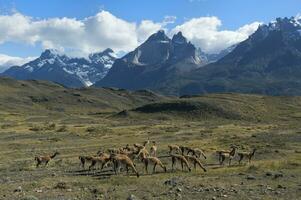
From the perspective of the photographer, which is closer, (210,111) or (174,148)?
(174,148)

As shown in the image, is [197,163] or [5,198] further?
[197,163]

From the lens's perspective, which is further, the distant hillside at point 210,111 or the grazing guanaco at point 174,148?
the distant hillside at point 210,111

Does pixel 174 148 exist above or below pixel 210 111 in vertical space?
below

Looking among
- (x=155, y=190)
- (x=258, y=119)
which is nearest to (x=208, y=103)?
(x=258, y=119)

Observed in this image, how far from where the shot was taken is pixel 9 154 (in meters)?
59.0

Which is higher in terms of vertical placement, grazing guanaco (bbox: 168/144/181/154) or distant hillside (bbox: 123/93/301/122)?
distant hillside (bbox: 123/93/301/122)

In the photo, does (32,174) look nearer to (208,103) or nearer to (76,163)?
(76,163)

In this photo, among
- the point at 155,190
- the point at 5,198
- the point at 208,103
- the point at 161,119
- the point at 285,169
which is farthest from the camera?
the point at 208,103

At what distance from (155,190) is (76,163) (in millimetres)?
18651

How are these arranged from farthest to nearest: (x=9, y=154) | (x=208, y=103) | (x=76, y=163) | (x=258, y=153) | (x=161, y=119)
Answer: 1. (x=208, y=103)
2. (x=161, y=119)
3. (x=9, y=154)
4. (x=258, y=153)
5. (x=76, y=163)

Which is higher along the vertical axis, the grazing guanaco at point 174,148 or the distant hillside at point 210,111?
the distant hillside at point 210,111

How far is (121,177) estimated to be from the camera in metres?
35.8

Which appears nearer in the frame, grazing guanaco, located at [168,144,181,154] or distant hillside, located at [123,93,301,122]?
grazing guanaco, located at [168,144,181,154]

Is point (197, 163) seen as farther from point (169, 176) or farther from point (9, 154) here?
point (9, 154)
